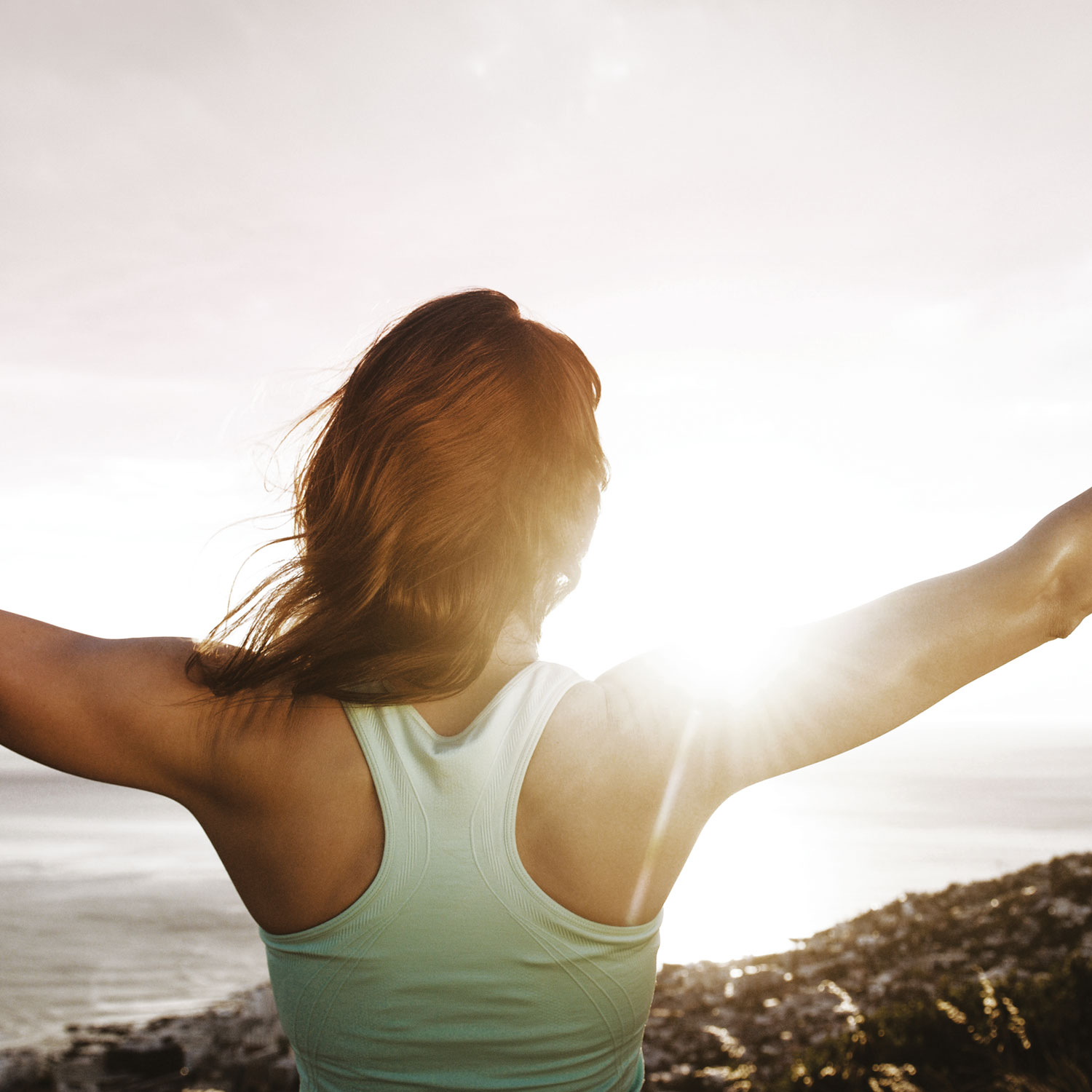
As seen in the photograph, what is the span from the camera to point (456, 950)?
1.14 m

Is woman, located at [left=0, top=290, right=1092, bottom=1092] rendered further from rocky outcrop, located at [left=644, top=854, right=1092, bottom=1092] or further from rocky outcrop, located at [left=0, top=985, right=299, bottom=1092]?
rocky outcrop, located at [left=0, top=985, right=299, bottom=1092]

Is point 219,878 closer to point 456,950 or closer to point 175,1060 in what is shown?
point 175,1060

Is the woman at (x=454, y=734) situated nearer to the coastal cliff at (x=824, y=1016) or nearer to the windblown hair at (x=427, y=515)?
the windblown hair at (x=427, y=515)

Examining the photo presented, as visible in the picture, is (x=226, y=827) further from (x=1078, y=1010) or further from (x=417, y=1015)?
(x=1078, y=1010)

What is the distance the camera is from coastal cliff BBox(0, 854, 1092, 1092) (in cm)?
493

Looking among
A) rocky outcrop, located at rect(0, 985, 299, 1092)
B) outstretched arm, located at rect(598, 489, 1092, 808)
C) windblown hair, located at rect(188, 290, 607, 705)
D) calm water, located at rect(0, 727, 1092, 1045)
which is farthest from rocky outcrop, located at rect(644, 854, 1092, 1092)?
windblown hair, located at rect(188, 290, 607, 705)

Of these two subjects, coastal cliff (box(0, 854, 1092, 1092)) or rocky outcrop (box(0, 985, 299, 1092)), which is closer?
coastal cliff (box(0, 854, 1092, 1092))

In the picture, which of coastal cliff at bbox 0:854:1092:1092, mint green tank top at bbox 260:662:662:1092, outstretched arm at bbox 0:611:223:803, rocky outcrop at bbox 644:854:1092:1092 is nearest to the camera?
outstretched arm at bbox 0:611:223:803

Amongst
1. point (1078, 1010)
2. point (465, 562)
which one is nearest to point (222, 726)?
point (465, 562)

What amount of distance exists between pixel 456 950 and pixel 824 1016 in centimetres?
731

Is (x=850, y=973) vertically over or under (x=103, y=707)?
under

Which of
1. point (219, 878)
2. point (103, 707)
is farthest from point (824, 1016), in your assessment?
point (219, 878)

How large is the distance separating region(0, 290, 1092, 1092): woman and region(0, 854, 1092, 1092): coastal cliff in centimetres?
416

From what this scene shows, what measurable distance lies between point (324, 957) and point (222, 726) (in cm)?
38
